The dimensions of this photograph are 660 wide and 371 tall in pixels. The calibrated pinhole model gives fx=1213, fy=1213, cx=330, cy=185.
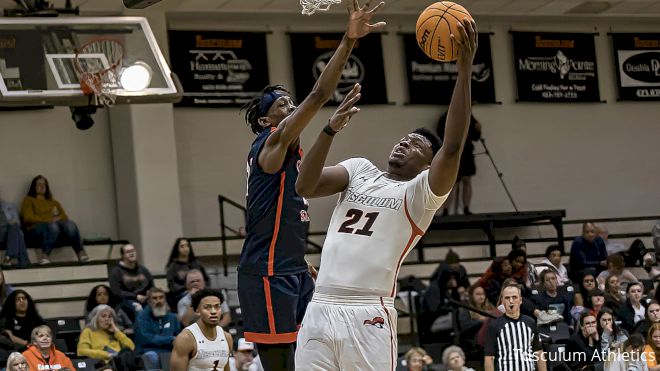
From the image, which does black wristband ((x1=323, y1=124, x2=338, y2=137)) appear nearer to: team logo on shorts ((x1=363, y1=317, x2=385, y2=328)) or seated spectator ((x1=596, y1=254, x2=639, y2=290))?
team logo on shorts ((x1=363, y1=317, x2=385, y2=328))

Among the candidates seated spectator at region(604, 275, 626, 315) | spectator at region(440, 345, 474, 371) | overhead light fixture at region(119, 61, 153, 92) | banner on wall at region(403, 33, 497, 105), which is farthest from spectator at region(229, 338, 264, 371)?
banner on wall at region(403, 33, 497, 105)

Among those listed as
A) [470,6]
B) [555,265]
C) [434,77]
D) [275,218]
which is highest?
[470,6]

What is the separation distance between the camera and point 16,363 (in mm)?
10039

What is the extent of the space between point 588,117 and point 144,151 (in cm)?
822

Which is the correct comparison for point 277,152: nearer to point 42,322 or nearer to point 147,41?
point 147,41

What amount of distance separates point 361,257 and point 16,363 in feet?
18.0

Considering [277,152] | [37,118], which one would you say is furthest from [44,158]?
[277,152]

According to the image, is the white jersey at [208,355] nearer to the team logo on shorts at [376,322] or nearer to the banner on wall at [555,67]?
the team logo on shorts at [376,322]

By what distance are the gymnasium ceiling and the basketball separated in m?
10.6

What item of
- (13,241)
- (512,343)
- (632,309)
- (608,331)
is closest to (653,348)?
(608,331)

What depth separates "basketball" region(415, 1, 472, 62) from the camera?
537 cm

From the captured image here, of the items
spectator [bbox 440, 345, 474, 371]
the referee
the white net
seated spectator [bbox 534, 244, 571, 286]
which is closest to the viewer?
the white net

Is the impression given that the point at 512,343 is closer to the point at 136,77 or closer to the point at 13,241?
the point at 136,77

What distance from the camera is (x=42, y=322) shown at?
12070 mm
